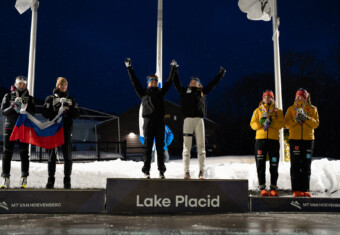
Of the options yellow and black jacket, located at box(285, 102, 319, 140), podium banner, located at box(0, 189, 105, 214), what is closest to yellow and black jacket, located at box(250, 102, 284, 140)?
yellow and black jacket, located at box(285, 102, 319, 140)

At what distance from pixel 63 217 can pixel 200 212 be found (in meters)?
1.86

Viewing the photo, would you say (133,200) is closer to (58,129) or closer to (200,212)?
(200,212)

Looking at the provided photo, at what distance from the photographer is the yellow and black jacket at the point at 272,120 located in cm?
555

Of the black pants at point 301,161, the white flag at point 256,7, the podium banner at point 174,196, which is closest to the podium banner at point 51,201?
the podium banner at point 174,196

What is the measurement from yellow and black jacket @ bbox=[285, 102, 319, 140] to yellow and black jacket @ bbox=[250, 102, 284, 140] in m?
0.16

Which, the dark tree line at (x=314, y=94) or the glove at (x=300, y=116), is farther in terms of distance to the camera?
the dark tree line at (x=314, y=94)

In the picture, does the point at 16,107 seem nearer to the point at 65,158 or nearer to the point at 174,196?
the point at 65,158

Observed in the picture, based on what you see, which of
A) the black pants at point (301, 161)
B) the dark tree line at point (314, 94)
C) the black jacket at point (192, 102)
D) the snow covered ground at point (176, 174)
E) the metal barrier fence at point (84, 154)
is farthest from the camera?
the dark tree line at point (314, 94)

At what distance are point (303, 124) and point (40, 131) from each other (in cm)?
434

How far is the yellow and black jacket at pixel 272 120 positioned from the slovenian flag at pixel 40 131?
3.26 meters

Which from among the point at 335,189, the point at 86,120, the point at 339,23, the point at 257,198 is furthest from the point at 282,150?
the point at 339,23

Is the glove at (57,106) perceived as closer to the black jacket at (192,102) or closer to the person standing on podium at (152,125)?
the person standing on podium at (152,125)

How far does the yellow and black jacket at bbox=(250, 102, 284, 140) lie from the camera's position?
5.55 metres

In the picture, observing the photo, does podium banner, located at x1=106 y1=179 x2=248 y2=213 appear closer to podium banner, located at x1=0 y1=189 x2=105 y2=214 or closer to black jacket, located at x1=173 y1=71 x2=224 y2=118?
podium banner, located at x1=0 y1=189 x2=105 y2=214
